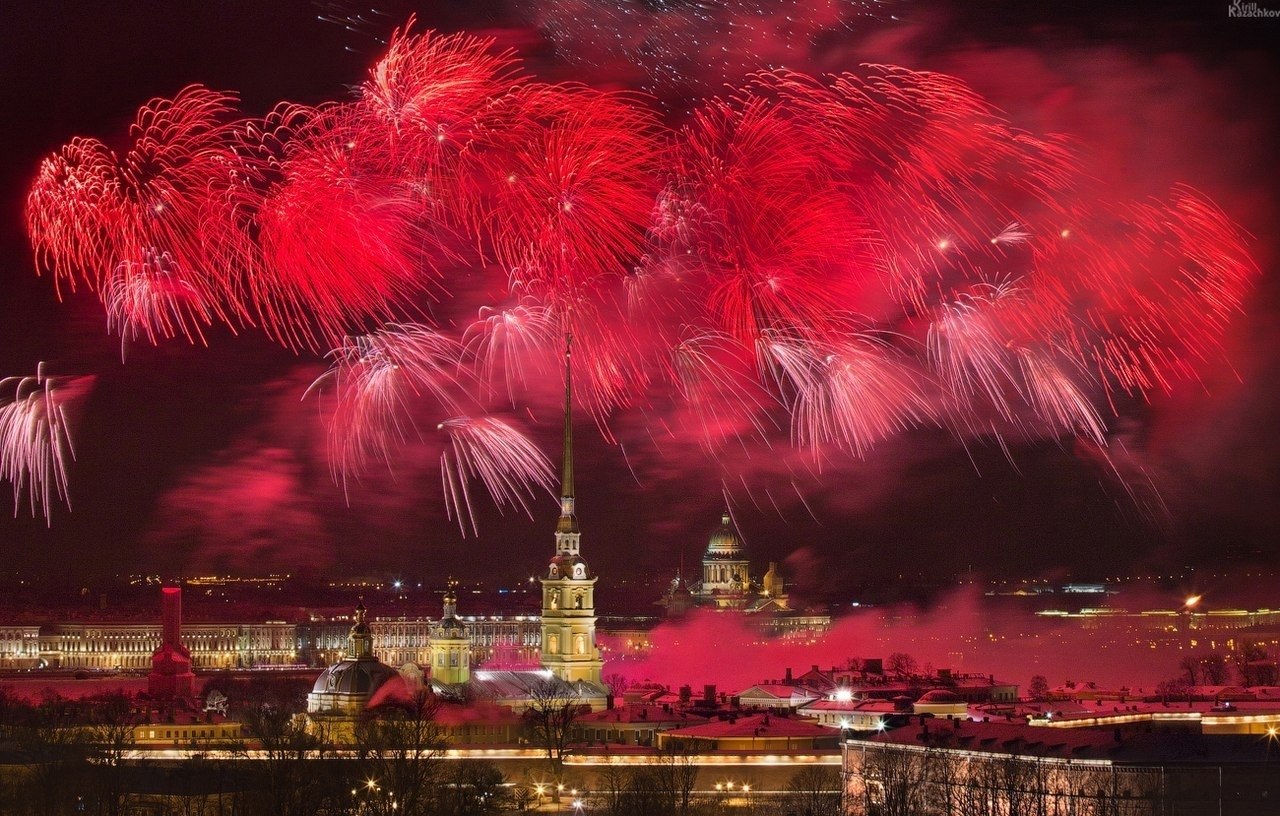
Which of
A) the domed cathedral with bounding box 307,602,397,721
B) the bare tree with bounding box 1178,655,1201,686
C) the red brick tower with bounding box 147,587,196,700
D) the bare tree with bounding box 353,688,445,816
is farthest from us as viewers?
the bare tree with bounding box 1178,655,1201,686

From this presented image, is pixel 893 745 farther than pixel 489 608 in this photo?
No

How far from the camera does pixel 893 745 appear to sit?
39531mm

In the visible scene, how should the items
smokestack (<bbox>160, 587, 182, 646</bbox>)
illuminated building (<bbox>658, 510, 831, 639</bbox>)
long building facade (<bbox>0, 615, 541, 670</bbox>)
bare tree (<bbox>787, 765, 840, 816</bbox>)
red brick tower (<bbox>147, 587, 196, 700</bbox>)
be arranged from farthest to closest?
illuminated building (<bbox>658, 510, 831, 639</bbox>) < long building facade (<bbox>0, 615, 541, 670</bbox>) < smokestack (<bbox>160, 587, 182, 646</bbox>) < red brick tower (<bbox>147, 587, 196, 700</bbox>) < bare tree (<bbox>787, 765, 840, 816</bbox>)

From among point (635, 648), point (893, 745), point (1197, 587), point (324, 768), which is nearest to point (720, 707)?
point (893, 745)

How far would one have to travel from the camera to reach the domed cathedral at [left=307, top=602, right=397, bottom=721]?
4788 cm

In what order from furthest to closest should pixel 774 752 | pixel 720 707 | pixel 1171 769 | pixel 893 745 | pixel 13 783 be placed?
pixel 720 707
pixel 774 752
pixel 893 745
pixel 13 783
pixel 1171 769

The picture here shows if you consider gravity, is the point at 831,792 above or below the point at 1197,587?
below

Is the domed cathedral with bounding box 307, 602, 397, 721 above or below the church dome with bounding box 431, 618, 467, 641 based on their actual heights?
below

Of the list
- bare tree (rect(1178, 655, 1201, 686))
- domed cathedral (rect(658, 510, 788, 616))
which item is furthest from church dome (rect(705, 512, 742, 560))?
bare tree (rect(1178, 655, 1201, 686))

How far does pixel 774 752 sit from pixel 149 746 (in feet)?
44.4

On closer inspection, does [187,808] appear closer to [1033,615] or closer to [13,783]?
[13,783]

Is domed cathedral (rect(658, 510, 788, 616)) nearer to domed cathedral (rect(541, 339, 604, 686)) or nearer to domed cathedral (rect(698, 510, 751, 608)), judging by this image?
domed cathedral (rect(698, 510, 751, 608))

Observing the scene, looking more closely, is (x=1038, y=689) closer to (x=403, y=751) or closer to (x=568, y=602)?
(x=568, y=602)

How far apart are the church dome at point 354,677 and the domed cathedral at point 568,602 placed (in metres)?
7.12
